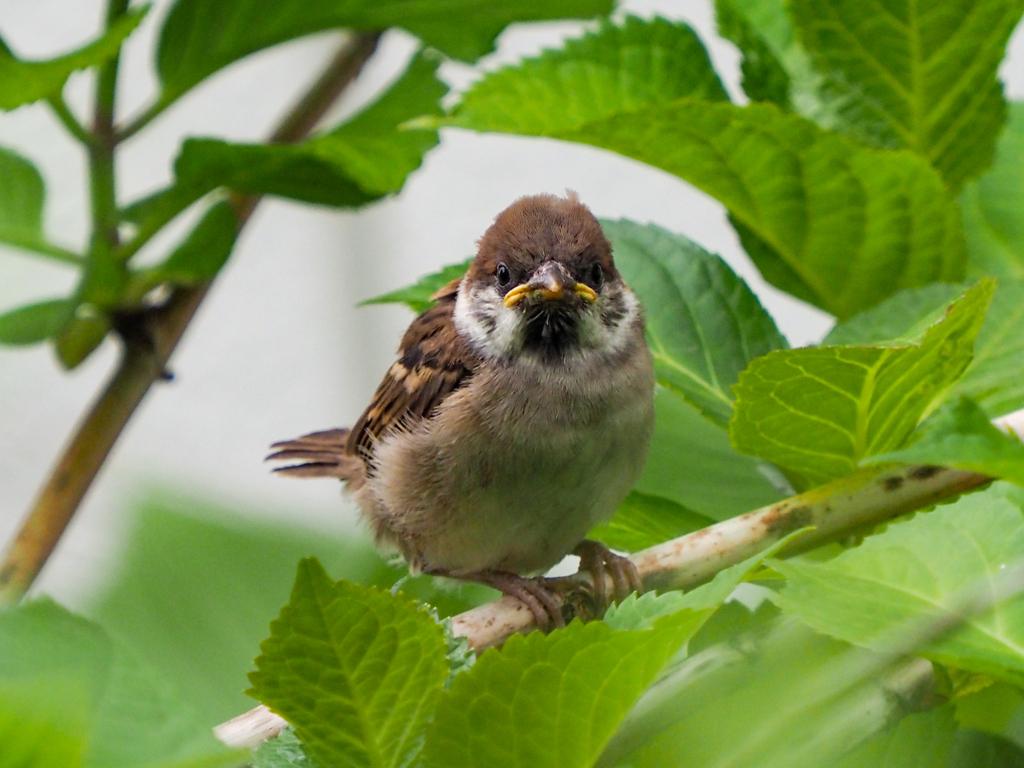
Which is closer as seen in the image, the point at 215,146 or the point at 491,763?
the point at 491,763

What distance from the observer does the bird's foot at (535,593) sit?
2.76 ft

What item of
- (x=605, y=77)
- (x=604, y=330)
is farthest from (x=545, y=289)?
(x=605, y=77)

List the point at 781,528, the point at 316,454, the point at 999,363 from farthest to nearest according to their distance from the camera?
1. the point at 316,454
2. the point at 999,363
3. the point at 781,528

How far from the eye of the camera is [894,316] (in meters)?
0.90

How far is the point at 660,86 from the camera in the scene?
1047 mm

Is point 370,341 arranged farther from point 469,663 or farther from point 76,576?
point 469,663

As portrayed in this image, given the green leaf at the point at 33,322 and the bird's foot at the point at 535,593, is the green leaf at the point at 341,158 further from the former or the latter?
the bird's foot at the point at 535,593

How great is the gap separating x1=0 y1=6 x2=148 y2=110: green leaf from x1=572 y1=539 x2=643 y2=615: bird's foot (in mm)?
629

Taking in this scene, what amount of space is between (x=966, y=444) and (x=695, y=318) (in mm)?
534

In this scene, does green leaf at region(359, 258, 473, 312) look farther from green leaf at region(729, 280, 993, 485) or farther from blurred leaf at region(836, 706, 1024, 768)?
blurred leaf at region(836, 706, 1024, 768)

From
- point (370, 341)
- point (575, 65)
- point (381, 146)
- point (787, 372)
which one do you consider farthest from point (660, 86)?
point (370, 341)

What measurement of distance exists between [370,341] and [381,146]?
1.96 m

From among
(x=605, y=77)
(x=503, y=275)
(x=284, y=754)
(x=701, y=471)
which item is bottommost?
(x=284, y=754)

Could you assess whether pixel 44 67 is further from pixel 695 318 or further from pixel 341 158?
pixel 695 318
